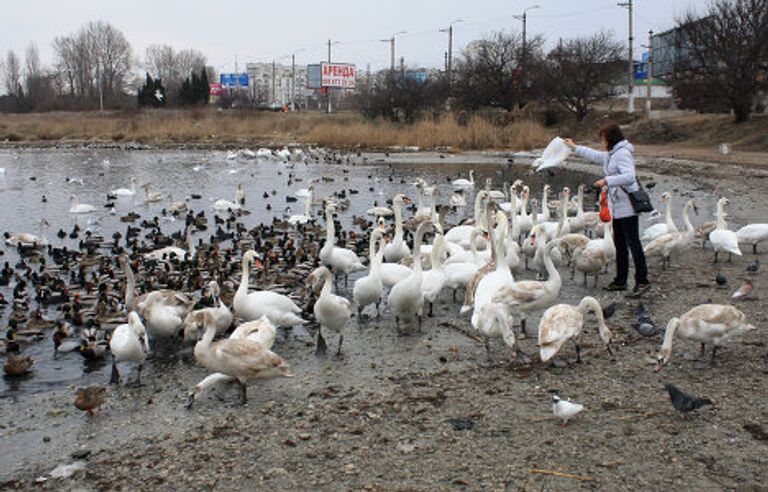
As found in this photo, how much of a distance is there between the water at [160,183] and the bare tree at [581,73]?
1483cm

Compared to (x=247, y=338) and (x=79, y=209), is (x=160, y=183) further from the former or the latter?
(x=247, y=338)

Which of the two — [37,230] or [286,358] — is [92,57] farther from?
[286,358]

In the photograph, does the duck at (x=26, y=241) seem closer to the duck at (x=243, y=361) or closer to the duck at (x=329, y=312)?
the duck at (x=329, y=312)

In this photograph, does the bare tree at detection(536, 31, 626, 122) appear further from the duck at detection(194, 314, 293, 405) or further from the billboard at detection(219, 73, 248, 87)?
the billboard at detection(219, 73, 248, 87)

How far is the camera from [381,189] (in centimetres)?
2730

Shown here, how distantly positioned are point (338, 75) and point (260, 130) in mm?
29471

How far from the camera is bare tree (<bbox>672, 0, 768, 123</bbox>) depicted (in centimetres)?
3750

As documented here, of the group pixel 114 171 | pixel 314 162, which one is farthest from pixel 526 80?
pixel 114 171

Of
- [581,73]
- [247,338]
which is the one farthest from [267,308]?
[581,73]

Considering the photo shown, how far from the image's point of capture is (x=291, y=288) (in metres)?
12.0

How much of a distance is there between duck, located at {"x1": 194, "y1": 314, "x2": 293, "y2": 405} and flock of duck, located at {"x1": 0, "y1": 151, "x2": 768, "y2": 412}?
0.01 metres

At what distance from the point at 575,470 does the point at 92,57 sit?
114642 mm

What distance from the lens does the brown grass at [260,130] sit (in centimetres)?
4572

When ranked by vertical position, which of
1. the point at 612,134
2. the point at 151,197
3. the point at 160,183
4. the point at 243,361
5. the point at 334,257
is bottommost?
the point at 243,361
